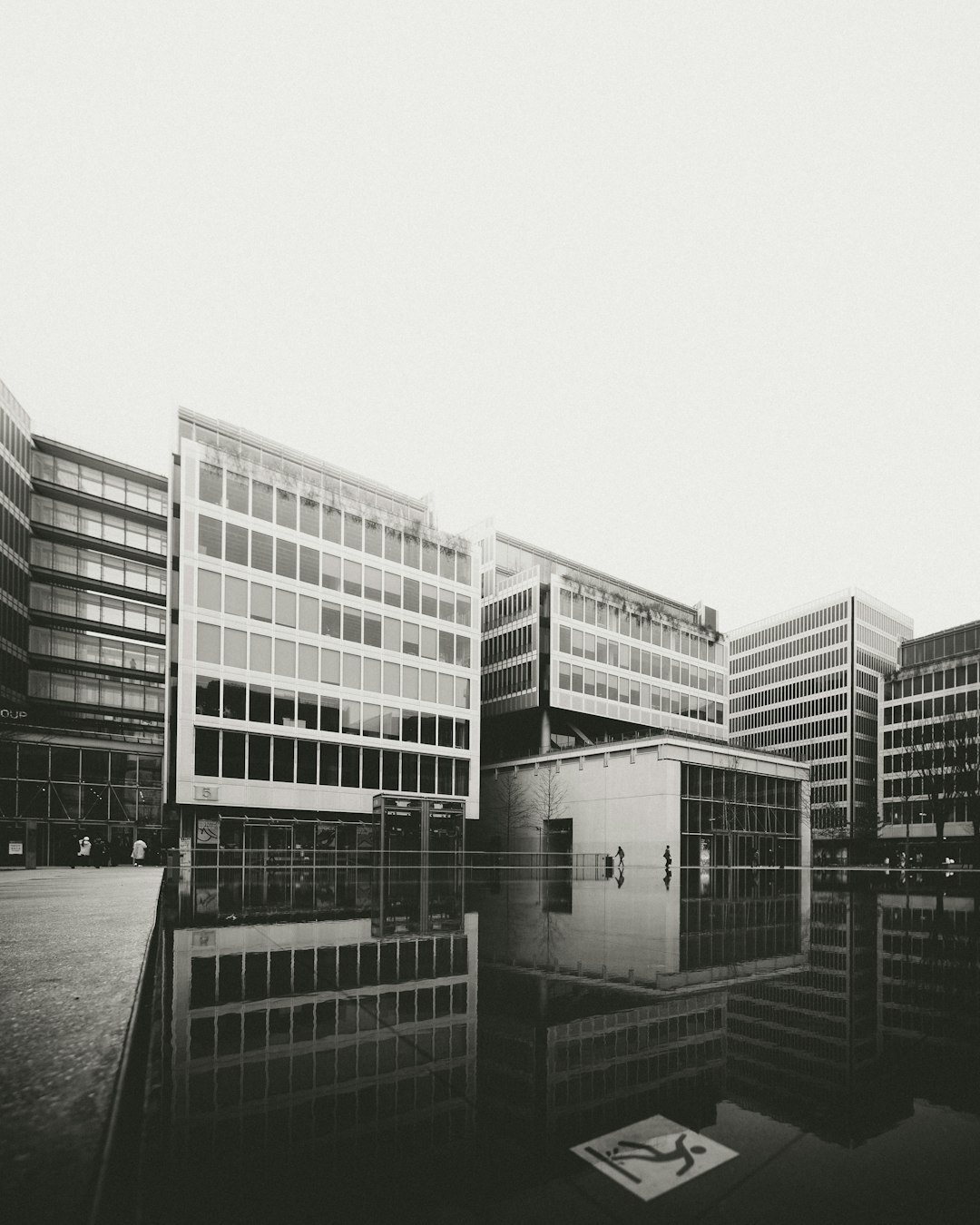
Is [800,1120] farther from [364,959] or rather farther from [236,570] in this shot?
[236,570]

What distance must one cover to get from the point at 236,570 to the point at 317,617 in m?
6.12

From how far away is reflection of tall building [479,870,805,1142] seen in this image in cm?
380

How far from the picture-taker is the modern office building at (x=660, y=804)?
57188 millimetres

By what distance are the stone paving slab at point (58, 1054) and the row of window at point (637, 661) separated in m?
65.3

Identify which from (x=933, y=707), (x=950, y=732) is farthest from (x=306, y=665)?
(x=933, y=707)

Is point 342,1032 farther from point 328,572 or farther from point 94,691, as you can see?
point 94,691

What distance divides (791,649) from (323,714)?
9473 centimetres

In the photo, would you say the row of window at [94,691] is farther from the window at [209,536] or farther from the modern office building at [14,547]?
the window at [209,536]

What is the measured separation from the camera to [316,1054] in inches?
174

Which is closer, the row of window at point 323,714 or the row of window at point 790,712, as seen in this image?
the row of window at point 323,714

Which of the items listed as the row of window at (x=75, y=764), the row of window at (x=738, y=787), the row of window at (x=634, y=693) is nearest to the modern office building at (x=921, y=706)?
the row of window at (x=634, y=693)

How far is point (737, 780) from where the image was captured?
2462 inches

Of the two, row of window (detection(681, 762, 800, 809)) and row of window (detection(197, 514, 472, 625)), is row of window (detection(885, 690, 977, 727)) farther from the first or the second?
row of window (detection(197, 514, 472, 625))

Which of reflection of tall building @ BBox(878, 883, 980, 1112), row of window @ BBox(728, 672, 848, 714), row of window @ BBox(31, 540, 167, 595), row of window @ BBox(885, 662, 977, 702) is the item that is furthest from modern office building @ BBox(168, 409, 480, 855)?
row of window @ BBox(728, 672, 848, 714)
